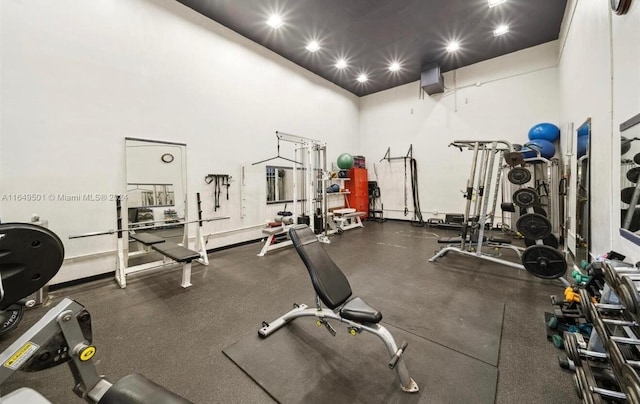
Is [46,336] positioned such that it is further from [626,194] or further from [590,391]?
[626,194]

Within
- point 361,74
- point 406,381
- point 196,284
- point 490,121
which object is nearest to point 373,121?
point 361,74

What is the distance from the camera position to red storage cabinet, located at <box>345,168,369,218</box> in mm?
7500

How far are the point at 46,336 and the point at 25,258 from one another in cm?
36

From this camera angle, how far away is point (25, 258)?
0.96 m

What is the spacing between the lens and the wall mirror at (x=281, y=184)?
5559mm

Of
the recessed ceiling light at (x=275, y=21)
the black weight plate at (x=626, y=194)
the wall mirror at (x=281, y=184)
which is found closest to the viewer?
the black weight plate at (x=626, y=194)

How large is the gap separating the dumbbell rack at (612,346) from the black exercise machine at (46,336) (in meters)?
1.46

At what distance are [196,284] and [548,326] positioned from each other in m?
3.67

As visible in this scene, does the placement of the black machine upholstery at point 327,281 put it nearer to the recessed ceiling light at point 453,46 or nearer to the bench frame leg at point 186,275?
the bench frame leg at point 186,275

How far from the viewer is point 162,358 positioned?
1.83 metres

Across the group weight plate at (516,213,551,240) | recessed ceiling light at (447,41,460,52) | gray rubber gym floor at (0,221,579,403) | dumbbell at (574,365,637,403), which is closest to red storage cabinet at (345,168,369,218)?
recessed ceiling light at (447,41,460,52)

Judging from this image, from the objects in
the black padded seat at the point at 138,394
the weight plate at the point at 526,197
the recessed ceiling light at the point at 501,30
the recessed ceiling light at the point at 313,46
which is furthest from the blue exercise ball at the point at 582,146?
the recessed ceiling light at the point at 313,46

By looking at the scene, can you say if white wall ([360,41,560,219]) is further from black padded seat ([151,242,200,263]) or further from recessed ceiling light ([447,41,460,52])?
black padded seat ([151,242,200,263])

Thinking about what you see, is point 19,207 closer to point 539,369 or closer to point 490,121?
point 539,369
